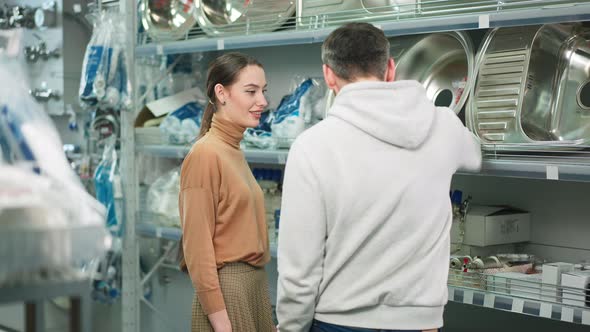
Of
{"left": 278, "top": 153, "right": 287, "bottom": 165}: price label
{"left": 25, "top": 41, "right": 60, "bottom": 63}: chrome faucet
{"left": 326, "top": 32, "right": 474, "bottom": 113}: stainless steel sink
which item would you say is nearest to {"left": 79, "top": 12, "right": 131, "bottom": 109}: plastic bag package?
{"left": 25, "top": 41, "right": 60, "bottom": 63}: chrome faucet

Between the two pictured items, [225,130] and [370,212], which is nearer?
[370,212]

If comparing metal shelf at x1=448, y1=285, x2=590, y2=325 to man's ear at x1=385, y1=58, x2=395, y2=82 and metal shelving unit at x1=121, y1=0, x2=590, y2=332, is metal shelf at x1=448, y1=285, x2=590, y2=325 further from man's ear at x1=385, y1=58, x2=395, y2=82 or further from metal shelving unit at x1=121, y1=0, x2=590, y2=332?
man's ear at x1=385, y1=58, x2=395, y2=82

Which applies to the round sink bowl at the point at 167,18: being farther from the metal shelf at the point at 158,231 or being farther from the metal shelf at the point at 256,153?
the metal shelf at the point at 158,231

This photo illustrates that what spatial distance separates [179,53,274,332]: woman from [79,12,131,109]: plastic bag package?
1.44m

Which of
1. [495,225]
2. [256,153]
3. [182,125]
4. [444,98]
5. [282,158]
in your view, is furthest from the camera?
[182,125]

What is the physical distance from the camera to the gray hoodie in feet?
5.42

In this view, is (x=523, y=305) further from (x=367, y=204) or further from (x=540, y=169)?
(x=367, y=204)

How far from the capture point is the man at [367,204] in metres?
1.65

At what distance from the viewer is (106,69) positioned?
3.68 metres

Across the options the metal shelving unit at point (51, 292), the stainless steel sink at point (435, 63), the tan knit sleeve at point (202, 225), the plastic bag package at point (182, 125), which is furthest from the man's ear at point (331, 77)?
the plastic bag package at point (182, 125)

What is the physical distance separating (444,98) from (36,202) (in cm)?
209

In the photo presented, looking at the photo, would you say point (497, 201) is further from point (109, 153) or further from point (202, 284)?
point (109, 153)

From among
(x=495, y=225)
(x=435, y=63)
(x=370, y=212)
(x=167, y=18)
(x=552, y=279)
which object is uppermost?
(x=167, y=18)

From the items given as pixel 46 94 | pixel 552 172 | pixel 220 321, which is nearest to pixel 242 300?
pixel 220 321
